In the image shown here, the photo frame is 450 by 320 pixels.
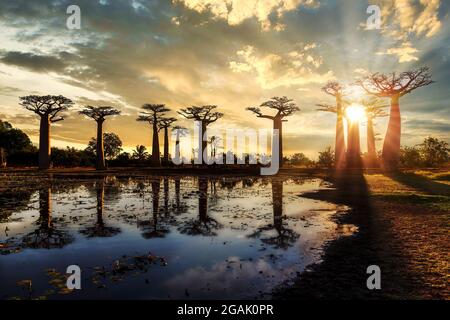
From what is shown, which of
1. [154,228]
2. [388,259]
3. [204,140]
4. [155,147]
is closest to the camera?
[388,259]

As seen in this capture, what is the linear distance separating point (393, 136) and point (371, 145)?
9.51m

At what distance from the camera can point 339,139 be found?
1622 inches

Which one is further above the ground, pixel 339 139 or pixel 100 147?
pixel 339 139

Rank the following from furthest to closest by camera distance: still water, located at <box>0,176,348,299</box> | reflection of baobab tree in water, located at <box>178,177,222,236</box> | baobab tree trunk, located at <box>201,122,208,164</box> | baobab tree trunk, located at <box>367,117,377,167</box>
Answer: baobab tree trunk, located at <box>201,122,208,164</box> < baobab tree trunk, located at <box>367,117,377,167</box> < reflection of baobab tree in water, located at <box>178,177,222,236</box> < still water, located at <box>0,176,348,299</box>

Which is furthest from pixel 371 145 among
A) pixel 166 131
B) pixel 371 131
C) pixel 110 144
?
pixel 110 144

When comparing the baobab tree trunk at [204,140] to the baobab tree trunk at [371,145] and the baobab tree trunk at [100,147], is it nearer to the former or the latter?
the baobab tree trunk at [100,147]

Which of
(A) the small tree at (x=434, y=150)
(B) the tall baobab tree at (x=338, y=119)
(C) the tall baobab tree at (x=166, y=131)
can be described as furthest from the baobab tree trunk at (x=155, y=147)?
(A) the small tree at (x=434, y=150)

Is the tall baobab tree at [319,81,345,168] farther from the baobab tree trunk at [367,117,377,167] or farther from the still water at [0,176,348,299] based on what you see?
the still water at [0,176,348,299]

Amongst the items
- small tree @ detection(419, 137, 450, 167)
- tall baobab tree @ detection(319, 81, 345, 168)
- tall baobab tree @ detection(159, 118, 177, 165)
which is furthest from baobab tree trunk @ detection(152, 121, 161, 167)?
small tree @ detection(419, 137, 450, 167)

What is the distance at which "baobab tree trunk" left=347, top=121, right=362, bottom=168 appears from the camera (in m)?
38.9

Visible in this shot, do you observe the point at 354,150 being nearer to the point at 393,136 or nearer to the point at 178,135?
the point at 393,136

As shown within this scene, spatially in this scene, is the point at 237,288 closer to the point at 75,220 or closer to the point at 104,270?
the point at 104,270

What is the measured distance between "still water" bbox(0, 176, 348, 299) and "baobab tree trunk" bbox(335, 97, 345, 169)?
29413 mm

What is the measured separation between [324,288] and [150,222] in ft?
21.1
